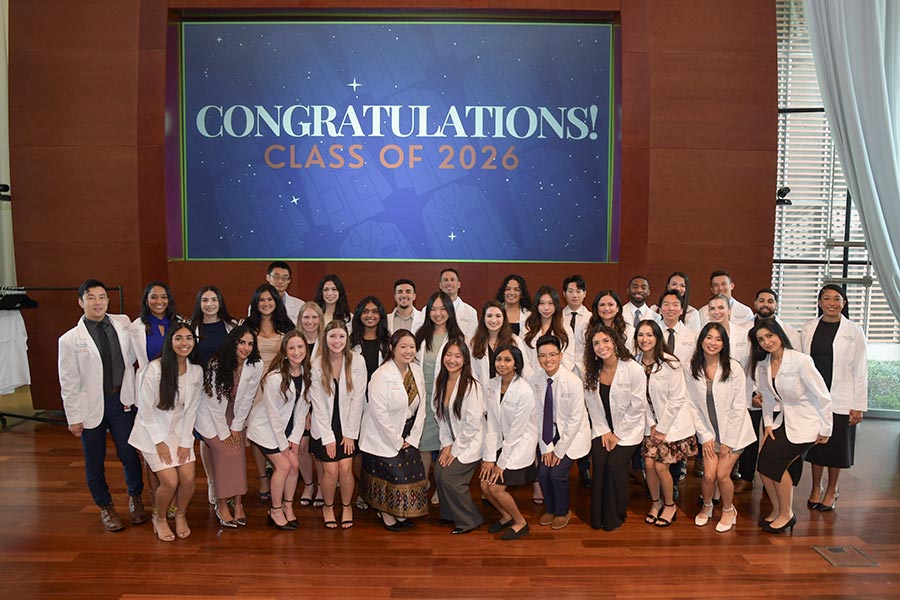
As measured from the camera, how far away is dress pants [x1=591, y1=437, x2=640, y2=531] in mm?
4594

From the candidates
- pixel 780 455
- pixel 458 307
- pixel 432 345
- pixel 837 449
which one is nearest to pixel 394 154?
Answer: pixel 458 307

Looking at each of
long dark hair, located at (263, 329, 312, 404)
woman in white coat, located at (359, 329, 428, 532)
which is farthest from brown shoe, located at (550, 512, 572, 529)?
long dark hair, located at (263, 329, 312, 404)

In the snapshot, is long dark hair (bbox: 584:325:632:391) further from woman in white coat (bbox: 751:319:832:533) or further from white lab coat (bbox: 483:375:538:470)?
woman in white coat (bbox: 751:319:832:533)

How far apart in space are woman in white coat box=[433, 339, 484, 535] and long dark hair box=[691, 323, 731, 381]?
4.72 feet

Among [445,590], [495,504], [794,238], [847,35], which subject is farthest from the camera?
[794,238]

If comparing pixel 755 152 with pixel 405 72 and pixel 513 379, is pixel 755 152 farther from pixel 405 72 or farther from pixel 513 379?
pixel 513 379

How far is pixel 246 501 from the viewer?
16.8ft

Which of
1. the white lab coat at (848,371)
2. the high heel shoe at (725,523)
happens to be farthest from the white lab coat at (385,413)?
the white lab coat at (848,371)

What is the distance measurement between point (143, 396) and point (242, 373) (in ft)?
1.93

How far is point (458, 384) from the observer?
14.8ft

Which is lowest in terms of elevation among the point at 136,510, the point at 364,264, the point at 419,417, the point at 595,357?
the point at 136,510

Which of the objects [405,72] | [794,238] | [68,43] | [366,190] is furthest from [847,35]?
[68,43]

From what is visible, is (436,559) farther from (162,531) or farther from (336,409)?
(162,531)

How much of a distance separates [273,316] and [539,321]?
194cm
